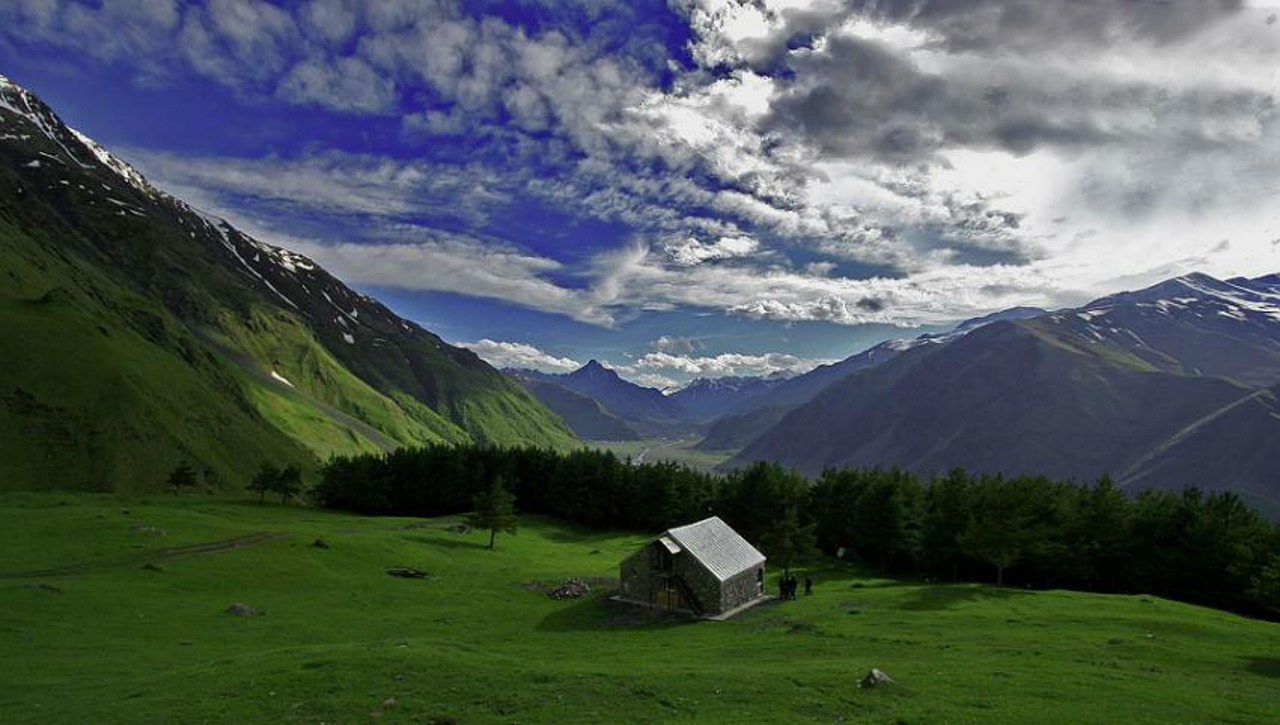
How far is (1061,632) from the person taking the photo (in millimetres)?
49344

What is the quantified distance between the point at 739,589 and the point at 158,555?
63.2m

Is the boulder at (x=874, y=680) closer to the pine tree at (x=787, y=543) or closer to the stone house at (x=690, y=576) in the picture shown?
the stone house at (x=690, y=576)

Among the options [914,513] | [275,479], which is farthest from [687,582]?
[275,479]

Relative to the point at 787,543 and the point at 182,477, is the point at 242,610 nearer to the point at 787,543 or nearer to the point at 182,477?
the point at 787,543

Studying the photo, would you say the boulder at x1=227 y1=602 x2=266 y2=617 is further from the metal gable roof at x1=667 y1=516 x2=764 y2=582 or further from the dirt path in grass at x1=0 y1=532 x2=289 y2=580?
the metal gable roof at x1=667 y1=516 x2=764 y2=582

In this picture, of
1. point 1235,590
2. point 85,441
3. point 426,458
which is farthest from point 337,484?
point 1235,590

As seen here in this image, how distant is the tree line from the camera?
8231cm

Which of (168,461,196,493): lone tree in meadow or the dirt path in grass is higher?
(168,461,196,493): lone tree in meadow

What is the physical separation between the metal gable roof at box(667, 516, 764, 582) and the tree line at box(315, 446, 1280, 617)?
798 centimetres

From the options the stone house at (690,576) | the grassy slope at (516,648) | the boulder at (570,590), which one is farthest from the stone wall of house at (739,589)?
the boulder at (570,590)

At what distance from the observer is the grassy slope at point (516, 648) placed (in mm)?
30094

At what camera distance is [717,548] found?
228 ft

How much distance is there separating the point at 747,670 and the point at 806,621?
21974 millimetres

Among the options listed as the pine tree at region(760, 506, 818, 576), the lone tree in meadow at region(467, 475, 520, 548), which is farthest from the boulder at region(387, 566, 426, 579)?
the pine tree at region(760, 506, 818, 576)
